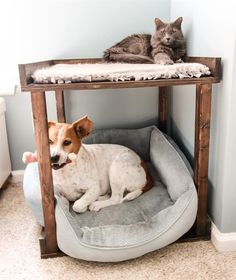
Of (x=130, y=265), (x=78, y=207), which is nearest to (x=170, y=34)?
(x=78, y=207)

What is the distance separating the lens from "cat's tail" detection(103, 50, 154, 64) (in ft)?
5.44

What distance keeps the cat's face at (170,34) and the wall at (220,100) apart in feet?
0.20

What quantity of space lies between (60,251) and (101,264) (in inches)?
7.4

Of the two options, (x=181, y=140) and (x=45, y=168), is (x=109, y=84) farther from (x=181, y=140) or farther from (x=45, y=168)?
(x=181, y=140)

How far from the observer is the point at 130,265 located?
1.31 metres

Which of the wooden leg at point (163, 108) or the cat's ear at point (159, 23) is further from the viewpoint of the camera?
the wooden leg at point (163, 108)

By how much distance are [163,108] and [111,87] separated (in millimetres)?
881

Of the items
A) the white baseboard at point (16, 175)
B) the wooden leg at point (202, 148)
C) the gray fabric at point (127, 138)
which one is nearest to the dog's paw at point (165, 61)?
the wooden leg at point (202, 148)

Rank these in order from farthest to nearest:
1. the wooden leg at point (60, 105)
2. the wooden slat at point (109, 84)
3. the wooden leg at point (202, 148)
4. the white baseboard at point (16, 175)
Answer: the white baseboard at point (16, 175) → the wooden leg at point (60, 105) → the wooden leg at point (202, 148) → the wooden slat at point (109, 84)

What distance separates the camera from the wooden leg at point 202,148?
1.27 metres

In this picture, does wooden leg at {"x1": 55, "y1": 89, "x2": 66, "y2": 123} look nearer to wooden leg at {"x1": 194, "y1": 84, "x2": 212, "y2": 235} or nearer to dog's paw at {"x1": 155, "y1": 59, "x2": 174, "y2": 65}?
dog's paw at {"x1": 155, "y1": 59, "x2": 174, "y2": 65}

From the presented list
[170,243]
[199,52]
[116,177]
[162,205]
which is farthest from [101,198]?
[199,52]

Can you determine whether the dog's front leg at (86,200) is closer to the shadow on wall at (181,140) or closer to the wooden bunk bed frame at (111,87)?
the wooden bunk bed frame at (111,87)

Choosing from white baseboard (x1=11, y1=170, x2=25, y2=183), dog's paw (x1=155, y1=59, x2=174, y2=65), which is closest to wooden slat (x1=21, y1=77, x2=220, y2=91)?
dog's paw (x1=155, y1=59, x2=174, y2=65)
